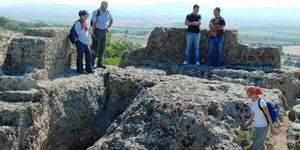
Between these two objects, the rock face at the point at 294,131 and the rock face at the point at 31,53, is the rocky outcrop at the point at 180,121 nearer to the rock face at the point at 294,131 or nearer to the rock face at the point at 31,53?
the rock face at the point at 294,131

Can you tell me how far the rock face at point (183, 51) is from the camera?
17453mm

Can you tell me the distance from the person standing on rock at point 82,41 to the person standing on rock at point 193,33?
161 inches

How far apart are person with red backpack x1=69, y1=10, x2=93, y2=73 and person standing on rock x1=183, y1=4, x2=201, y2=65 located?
411 centimetres

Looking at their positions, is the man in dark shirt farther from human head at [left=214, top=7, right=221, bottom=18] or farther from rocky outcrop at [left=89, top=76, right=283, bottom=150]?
rocky outcrop at [left=89, top=76, right=283, bottom=150]

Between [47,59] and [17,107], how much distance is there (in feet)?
7.81

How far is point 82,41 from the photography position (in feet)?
48.2

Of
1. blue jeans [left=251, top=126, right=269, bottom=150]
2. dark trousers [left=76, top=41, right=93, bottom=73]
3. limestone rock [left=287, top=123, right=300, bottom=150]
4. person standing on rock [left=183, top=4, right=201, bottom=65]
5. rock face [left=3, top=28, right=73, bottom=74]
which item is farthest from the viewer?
person standing on rock [left=183, top=4, right=201, bottom=65]

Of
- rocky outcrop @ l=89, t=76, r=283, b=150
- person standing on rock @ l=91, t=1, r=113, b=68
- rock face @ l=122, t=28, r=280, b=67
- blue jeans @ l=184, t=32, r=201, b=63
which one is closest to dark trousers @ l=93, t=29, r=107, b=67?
person standing on rock @ l=91, t=1, r=113, b=68

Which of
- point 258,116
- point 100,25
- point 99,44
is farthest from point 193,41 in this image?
point 258,116

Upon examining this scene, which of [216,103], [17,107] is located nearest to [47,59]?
[17,107]

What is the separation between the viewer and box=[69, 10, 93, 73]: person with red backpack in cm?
A: 1449

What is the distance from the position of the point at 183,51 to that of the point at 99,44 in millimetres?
3538

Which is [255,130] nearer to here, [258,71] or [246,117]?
[246,117]

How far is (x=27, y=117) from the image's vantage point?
11797 mm
